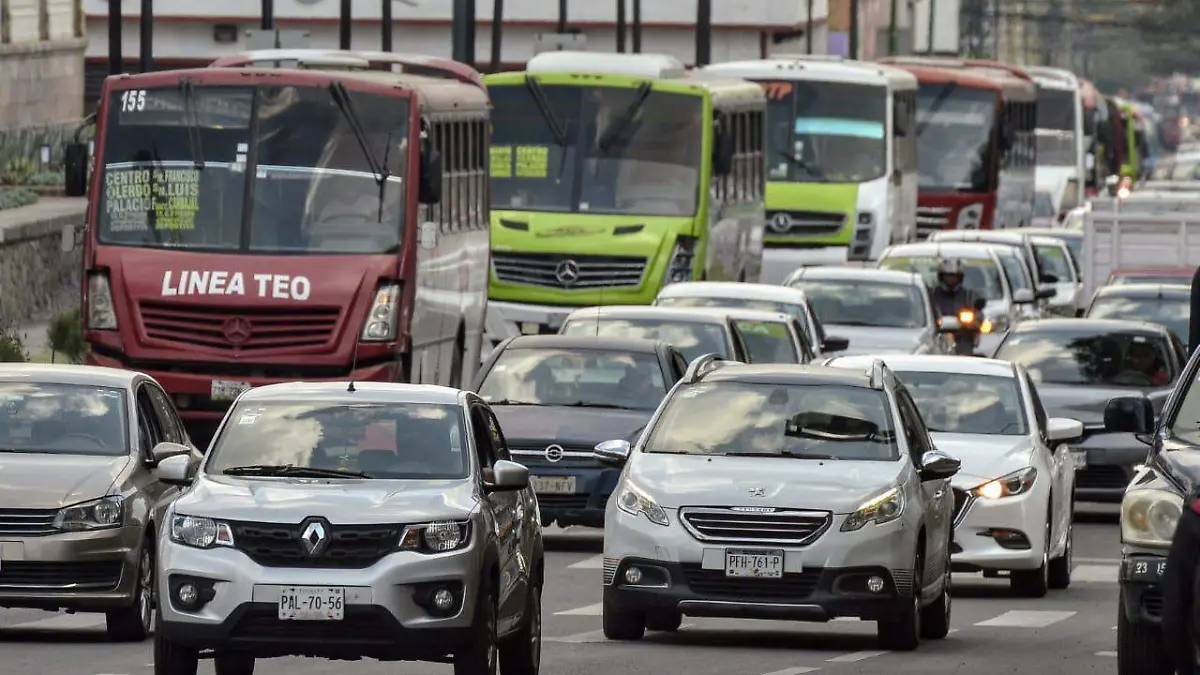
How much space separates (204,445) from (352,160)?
2.67 meters

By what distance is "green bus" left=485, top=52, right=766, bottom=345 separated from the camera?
33750 mm

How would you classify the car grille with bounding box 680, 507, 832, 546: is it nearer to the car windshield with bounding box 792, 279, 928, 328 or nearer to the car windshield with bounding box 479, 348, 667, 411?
the car windshield with bounding box 479, 348, 667, 411

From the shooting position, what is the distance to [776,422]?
52.7 ft

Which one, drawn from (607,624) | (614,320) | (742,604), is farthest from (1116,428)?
(614,320)

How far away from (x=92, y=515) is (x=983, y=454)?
650 cm

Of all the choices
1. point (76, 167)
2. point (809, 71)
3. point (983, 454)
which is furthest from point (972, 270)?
point (983, 454)

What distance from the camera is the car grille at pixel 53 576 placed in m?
15.6

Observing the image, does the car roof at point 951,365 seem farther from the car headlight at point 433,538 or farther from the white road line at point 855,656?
the car headlight at point 433,538

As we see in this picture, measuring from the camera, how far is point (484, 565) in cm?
1288

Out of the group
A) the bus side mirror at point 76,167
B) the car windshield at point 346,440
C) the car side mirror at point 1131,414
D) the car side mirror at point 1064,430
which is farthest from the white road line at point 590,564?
the car side mirror at point 1131,414

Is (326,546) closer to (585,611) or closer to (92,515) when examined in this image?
(92,515)

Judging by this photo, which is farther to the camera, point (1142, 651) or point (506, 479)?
point (506, 479)

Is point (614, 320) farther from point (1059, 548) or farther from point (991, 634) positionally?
point (991, 634)

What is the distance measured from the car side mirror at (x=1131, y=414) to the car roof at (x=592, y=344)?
893 centimetres
